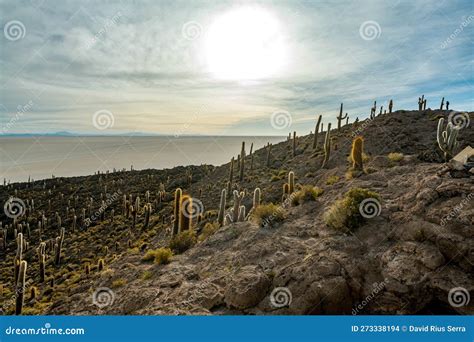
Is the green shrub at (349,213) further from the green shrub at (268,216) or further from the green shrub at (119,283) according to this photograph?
the green shrub at (119,283)

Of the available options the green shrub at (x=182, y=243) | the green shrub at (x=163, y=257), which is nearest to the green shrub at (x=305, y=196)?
the green shrub at (x=182, y=243)

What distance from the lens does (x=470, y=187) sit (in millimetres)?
9055

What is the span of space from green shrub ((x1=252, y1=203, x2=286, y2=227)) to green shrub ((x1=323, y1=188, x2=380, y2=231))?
2.24 m

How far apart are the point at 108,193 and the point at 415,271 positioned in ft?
171

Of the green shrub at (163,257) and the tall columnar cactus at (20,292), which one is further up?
the green shrub at (163,257)

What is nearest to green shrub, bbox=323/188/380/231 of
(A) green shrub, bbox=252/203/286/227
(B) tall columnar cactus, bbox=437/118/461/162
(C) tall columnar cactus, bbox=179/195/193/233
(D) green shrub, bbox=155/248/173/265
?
(A) green shrub, bbox=252/203/286/227

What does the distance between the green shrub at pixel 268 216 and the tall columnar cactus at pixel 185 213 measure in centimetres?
565

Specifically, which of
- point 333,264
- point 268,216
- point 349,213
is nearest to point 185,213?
point 268,216

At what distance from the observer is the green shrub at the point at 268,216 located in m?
12.8

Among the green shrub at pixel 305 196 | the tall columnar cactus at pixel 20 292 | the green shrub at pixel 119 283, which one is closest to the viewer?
the green shrub at pixel 119 283

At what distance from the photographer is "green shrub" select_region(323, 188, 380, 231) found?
33.1ft

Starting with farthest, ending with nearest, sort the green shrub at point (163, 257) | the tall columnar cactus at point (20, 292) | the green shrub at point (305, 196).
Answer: the tall columnar cactus at point (20, 292) < the green shrub at point (305, 196) < the green shrub at point (163, 257)

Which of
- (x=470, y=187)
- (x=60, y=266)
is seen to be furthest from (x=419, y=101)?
(x=60, y=266)

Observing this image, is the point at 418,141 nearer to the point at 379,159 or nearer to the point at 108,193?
the point at 379,159
